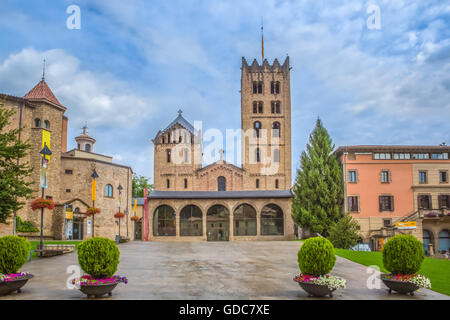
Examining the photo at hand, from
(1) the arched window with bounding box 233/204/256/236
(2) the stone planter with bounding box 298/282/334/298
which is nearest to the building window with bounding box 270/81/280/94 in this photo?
(1) the arched window with bounding box 233/204/256/236

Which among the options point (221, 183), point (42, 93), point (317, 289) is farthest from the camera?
point (221, 183)

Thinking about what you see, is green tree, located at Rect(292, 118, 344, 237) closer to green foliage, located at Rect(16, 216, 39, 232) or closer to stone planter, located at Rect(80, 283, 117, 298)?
green foliage, located at Rect(16, 216, 39, 232)

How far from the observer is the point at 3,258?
12.2 metres

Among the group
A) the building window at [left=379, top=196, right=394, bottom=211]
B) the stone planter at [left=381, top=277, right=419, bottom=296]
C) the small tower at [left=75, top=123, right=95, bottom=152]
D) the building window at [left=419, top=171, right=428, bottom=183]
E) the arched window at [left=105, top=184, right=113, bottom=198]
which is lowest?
the stone planter at [left=381, top=277, right=419, bottom=296]

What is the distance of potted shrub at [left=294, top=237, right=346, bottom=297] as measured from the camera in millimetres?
11789

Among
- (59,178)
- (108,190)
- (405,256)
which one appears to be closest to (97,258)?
(405,256)

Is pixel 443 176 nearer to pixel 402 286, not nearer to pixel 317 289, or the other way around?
pixel 402 286

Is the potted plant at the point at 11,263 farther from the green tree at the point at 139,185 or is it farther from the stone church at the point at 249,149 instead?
the green tree at the point at 139,185

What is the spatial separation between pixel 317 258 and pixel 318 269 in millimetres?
337

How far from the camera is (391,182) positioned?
44.3m

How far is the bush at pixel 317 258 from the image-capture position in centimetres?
1192

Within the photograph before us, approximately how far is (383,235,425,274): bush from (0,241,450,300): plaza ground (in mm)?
866

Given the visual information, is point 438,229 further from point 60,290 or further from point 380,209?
point 60,290
